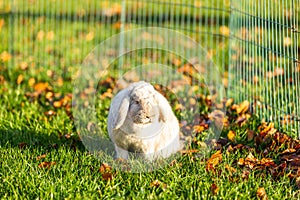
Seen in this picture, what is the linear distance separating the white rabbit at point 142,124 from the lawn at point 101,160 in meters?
0.16

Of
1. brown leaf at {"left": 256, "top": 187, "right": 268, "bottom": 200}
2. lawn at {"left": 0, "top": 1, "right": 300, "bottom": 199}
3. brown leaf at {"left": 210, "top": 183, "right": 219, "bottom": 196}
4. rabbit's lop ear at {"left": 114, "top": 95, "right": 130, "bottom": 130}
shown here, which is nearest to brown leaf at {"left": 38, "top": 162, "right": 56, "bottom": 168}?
lawn at {"left": 0, "top": 1, "right": 300, "bottom": 199}

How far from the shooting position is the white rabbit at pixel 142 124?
4055 millimetres

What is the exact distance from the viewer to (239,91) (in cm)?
587

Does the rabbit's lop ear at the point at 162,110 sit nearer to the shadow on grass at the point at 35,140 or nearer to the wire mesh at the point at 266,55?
the shadow on grass at the point at 35,140

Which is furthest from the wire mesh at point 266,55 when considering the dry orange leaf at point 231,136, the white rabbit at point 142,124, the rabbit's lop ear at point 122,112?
the rabbit's lop ear at point 122,112

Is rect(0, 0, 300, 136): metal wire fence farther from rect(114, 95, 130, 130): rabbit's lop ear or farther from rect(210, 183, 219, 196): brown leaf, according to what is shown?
rect(114, 95, 130, 130): rabbit's lop ear

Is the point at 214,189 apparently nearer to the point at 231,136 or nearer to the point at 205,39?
the point at 231,136

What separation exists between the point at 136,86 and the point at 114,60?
303cm

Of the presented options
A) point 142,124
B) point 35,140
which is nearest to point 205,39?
point 35,140

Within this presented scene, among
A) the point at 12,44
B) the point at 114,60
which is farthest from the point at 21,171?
the point at 12,44

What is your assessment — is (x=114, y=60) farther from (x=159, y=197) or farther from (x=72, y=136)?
(x=159, y=197)

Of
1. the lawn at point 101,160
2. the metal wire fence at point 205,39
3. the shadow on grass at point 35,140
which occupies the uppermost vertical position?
the metal wire fence at point 205,39

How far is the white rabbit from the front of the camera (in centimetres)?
405

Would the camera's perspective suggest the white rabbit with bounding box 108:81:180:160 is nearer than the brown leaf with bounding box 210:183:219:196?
No
